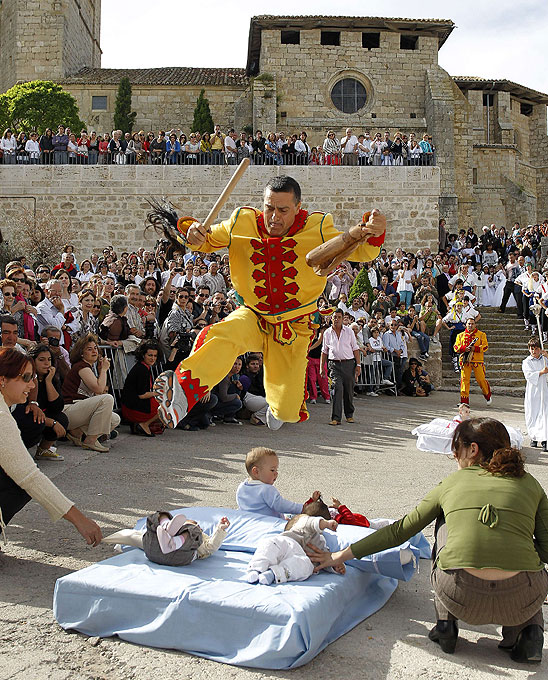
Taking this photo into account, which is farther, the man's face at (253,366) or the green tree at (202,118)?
the green tree at (202,118)

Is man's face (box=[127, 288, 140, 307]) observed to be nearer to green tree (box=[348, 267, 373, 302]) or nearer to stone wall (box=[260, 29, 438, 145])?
green tree (box=[348, 267, 373, 302])

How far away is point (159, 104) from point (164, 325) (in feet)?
92.2

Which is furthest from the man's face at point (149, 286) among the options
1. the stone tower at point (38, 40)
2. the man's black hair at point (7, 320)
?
the stone tower at point (38, 40)

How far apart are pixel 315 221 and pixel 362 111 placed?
2952 cm

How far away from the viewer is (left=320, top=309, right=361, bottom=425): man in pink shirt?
11.2 metres

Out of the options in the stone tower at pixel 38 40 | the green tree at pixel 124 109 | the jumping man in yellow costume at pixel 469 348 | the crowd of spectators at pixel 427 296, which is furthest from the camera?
the stone tower at pixel 38 40

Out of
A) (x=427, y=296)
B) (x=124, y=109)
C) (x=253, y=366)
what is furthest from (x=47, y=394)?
(x=124, y=109)

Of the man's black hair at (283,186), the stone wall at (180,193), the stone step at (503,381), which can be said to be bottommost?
the stone step at (503,381)

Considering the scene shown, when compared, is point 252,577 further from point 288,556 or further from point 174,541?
point 174,541

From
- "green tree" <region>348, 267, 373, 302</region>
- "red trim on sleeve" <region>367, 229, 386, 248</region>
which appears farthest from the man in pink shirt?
"red trim on sleeve" <region>367, 229, 386, 248</region>

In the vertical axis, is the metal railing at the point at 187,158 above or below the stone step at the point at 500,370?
above

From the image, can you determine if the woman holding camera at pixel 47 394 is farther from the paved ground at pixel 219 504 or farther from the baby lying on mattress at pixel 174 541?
the baby lying on mattress at pixel 174 541

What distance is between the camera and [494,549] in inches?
139

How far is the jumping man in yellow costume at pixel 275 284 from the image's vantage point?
4.95m
